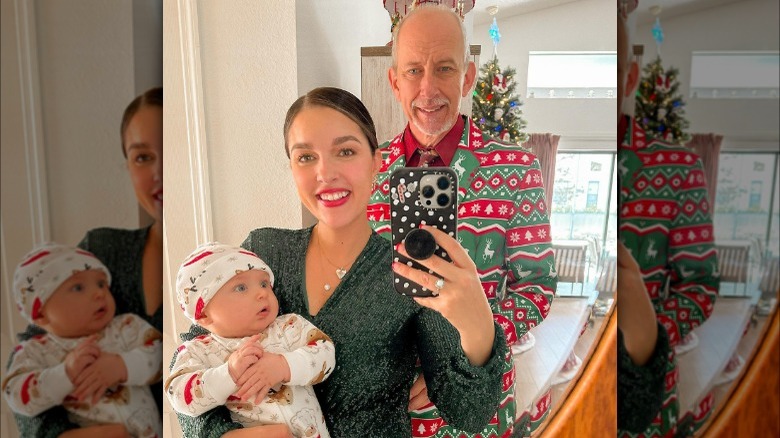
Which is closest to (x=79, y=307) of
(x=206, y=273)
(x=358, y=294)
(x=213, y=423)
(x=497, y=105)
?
(x=206, y=273)

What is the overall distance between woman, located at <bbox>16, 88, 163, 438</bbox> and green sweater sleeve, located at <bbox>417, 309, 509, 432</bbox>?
17.0 inches

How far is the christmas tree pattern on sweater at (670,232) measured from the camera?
838mm

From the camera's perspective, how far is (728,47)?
2.60 ft

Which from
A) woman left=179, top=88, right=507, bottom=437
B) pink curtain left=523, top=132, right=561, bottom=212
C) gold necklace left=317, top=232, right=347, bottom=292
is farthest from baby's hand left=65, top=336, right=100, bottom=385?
pink curtain left=523, top=132, right=561, bottom=212

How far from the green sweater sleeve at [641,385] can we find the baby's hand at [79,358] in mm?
792

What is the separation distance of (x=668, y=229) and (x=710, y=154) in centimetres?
13

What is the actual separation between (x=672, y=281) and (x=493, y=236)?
291 millimetres

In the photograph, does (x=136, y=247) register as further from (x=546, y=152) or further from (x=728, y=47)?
(x=728, y=47)

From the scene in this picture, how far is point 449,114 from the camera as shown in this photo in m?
0.98

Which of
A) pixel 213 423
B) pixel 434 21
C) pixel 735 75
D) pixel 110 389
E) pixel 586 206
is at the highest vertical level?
pixel 434 21

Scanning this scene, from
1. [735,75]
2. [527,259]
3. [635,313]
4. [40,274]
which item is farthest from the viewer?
[527,259]

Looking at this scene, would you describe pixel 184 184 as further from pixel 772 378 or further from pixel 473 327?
pixel 772 378

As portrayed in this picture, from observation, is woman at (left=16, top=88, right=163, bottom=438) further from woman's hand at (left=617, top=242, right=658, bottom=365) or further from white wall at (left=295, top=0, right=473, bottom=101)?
woman's hand at (left=617, top=242, right=658, bottom=365)

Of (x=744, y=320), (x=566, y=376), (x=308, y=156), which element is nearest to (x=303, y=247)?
(x=308, y=156)
